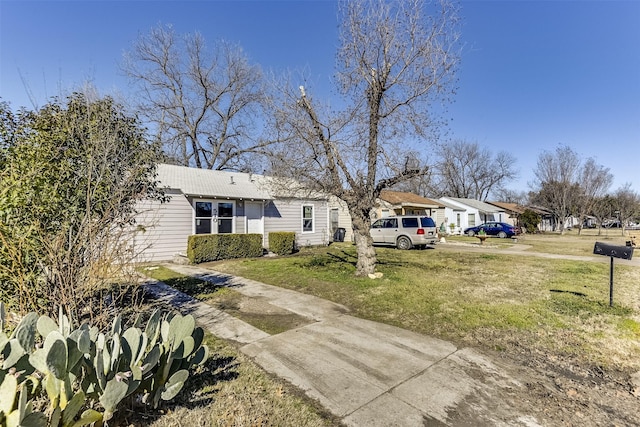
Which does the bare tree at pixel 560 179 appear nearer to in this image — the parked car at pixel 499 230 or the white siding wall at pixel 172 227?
the parked car at pixel 499 230

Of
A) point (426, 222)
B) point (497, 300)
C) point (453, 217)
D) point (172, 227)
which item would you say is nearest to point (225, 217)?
point (172, 227)

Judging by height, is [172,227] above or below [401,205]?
below

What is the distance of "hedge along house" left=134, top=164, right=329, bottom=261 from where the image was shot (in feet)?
38.7

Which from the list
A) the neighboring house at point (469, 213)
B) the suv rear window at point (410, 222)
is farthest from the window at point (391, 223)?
the neighboring house at point (469, 213)

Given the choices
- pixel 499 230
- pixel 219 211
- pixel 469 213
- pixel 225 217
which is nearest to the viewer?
pixel 219 211

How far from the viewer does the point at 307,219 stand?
17109 mm

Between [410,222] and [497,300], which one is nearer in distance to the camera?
[497,300]

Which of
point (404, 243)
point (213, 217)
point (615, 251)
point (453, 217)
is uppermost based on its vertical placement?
point (453, 217)

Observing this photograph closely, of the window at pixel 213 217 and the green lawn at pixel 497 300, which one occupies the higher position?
the window at pixel 213 217

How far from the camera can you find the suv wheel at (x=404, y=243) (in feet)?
55.0

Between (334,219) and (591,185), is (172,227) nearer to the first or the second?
(334,219)

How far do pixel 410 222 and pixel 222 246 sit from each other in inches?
398

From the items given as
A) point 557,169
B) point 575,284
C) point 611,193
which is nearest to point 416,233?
point 575,284

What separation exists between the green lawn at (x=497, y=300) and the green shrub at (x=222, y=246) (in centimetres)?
127
